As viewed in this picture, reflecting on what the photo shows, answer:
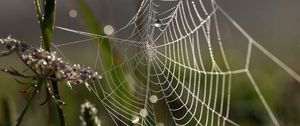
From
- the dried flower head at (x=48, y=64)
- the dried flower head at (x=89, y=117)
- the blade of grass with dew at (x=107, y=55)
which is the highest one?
the blade of grass with dew at (x=107, y=55)

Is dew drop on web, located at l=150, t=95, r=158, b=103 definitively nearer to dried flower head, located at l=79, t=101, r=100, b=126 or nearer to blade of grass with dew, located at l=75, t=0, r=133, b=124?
blade of grass with dew, located at l=75, t=0, r=133, b=124

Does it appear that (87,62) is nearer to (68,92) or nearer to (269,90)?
(68,92)

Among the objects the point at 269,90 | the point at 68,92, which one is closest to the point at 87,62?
the point at 68,92

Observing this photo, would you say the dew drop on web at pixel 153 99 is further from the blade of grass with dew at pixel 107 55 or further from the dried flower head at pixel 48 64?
the dried flower head at pixel 48 64

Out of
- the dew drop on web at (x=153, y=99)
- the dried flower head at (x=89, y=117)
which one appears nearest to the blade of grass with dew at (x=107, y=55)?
the dew drop on web at (x=153, y=99)

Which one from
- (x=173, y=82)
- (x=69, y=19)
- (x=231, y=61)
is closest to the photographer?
(x=173, y=82)

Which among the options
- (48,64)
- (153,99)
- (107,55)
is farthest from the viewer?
(153,99)

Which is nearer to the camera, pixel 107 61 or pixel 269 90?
pixel 107 61

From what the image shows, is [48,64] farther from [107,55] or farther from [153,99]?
[153,99]

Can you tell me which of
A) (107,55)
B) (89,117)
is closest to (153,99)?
(107,55)
